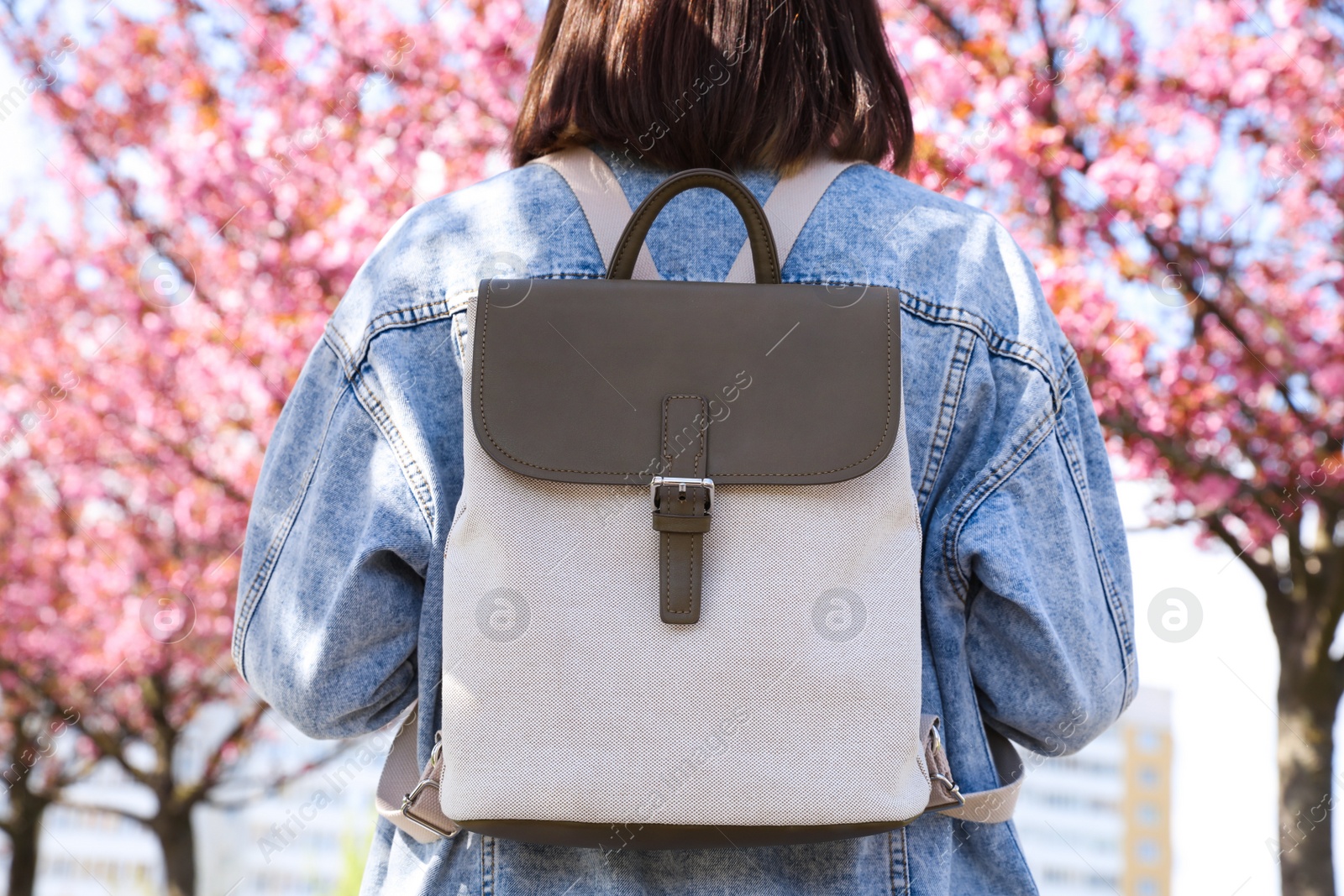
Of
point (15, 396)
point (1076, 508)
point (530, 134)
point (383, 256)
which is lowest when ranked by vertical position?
point (1076, 508)

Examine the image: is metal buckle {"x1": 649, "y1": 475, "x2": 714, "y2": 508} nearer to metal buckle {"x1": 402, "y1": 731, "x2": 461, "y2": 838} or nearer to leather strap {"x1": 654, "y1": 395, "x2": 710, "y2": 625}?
leather strap {"x1": 654, "y1": 395, "x2": 710, "y2": 625}

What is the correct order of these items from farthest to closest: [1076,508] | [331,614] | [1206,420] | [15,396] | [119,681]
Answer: [119,681], [15,396], [1206,420], [1076,508], [331,614]

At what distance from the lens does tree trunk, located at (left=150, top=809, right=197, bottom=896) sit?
21.3 feet

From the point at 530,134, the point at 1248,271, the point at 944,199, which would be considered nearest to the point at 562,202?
the point at 530,134

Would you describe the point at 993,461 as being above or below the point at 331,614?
above

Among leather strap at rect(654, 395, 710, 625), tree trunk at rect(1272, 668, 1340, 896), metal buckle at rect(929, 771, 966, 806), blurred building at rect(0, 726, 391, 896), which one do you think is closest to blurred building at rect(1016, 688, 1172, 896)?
tree trunk at rect(1272, 668, 1340, 896)

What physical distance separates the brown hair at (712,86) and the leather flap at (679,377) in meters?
0.23

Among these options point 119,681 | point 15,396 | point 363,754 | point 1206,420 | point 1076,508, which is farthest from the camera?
point 119,681

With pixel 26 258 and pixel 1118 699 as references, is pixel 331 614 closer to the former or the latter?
pixel 1118 699

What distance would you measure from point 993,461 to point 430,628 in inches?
23.2

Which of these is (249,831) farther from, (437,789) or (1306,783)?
(437,789)

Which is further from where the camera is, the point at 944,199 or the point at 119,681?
the point at 119,681

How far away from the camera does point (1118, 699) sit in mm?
1124

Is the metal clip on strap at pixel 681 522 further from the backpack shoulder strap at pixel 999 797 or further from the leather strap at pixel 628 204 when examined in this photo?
the backpack shoulder strap at pixel 999 797
